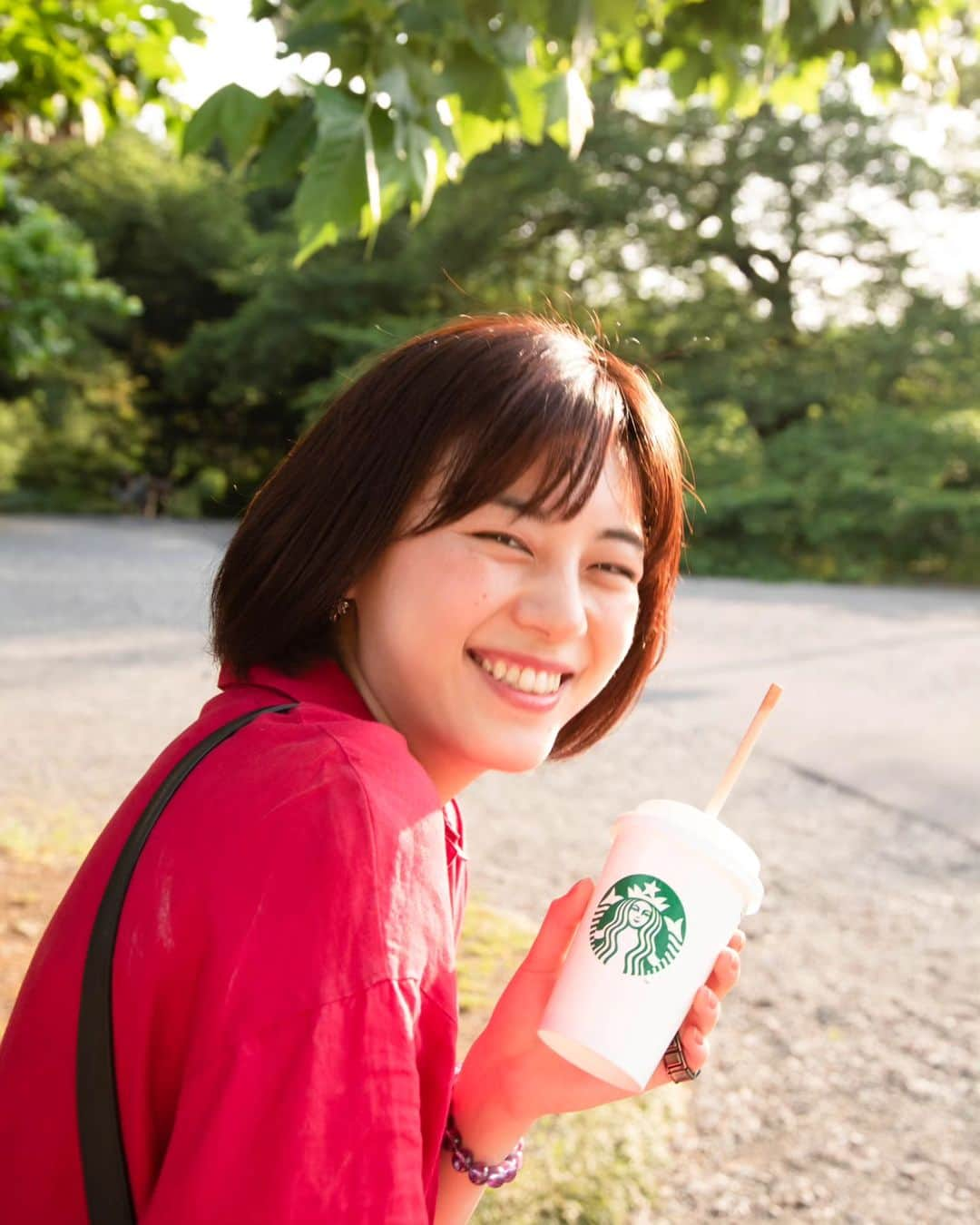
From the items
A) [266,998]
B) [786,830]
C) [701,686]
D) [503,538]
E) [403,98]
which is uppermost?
[403,98]

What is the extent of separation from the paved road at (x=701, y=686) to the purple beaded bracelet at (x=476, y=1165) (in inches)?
139

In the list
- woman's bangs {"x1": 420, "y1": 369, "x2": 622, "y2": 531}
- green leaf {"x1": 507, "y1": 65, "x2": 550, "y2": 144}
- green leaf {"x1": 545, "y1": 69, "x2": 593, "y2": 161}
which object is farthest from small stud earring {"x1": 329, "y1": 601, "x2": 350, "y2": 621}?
green leaf {"x1": 507, "y1": 65, "x2": 550, "y2": 144}

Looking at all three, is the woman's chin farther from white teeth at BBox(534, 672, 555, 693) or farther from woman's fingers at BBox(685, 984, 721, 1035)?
woman's fingers at BBox(685, 984, 721, 1035)

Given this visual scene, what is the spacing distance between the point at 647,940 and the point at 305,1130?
0.42 metres

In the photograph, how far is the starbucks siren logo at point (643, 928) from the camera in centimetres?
123

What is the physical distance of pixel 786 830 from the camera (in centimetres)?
572

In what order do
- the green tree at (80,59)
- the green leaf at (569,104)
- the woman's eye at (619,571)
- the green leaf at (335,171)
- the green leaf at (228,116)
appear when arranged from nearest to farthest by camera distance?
the woman's eye at (619,571)
the green leaf at (335,171)
the green leaf at (228,116)
the green leaf at (569,104)
the green tree at (80,59)

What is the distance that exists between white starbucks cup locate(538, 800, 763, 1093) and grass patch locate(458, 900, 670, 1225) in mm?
1671

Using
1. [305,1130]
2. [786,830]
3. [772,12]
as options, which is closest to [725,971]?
[305,1130]

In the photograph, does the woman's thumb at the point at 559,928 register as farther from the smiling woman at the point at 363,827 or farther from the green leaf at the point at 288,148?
the green leaf at the point at 288,148

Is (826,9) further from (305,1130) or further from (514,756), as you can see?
(305,1130)

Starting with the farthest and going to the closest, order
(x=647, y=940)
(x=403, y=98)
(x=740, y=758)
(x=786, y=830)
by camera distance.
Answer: (x=786, y=830) < (x=403, y=98) < (x=740, y=758) < (x=647, y=940)

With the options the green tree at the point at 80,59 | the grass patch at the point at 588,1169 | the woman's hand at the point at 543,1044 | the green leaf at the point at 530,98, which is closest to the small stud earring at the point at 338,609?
the woman's hand at the point at 543,1044

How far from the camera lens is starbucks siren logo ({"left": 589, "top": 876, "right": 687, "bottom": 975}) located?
48.5 inches
